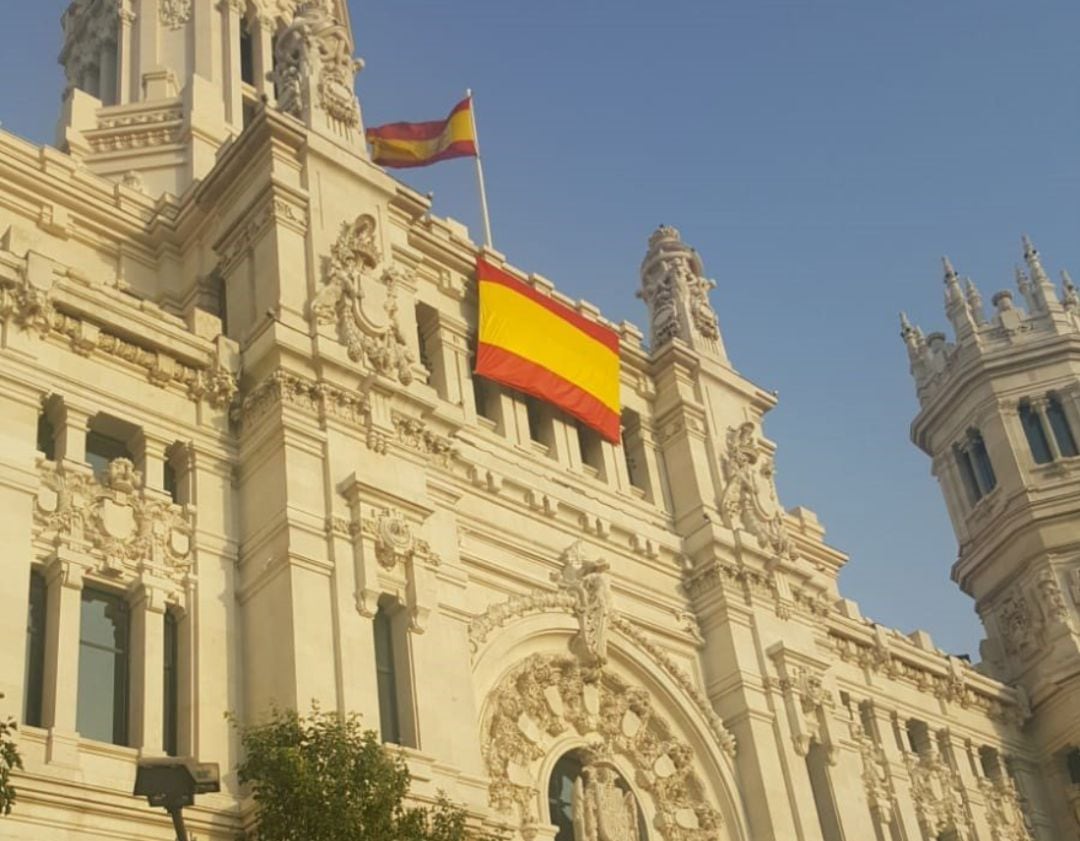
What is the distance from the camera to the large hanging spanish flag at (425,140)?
127 feet

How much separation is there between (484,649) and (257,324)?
7.34 m

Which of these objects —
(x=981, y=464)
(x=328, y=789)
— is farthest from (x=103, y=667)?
(x=981, y=464)

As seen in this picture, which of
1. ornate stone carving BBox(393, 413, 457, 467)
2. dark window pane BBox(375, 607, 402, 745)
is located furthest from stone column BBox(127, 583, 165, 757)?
ornate stone carving BBox(393, 413, 457, 467)

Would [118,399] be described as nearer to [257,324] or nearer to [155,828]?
[257,324]

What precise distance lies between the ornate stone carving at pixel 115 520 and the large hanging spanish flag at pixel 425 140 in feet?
49.2

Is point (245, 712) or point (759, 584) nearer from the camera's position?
point (245, 712)

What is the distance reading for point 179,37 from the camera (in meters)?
47.0

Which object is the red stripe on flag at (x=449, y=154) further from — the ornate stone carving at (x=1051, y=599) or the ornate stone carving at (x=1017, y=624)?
the ornate stone carving at (x=1017, y=624)

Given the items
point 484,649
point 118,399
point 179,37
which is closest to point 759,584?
point 484,649

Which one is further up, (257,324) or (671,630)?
(257,324)

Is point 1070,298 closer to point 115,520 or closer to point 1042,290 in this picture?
point 1042,290

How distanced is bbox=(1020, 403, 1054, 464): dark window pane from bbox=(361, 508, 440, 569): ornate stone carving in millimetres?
28282

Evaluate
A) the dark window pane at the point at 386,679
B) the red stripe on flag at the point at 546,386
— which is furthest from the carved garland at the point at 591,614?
the red stripe on flag at the point at 546,386

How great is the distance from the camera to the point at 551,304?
3647 centimetres
